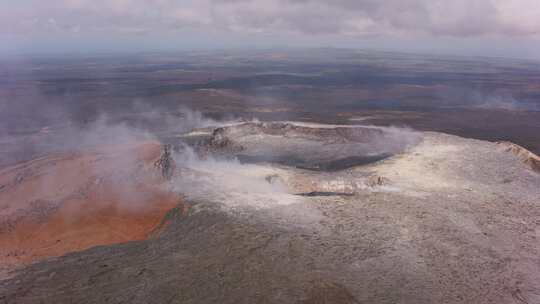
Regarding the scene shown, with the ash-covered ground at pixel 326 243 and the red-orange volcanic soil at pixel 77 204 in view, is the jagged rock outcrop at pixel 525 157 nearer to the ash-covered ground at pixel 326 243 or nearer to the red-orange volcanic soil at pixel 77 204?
the ash-covered ground at pixel 326 243

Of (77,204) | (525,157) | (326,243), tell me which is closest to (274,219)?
(326,243)

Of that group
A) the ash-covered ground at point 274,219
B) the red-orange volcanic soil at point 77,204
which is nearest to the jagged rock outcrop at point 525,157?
the ash-covered ground at point 274,219

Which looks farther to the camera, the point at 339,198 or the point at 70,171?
the point at 70,171

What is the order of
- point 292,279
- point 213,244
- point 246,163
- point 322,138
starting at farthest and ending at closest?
point 322,138 < point 246,163 < point 213,244 < point 292,279

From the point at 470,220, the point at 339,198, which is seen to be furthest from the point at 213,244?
the point at 470,220

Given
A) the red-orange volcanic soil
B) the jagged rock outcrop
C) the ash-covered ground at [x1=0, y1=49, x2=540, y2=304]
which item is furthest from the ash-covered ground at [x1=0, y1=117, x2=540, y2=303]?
the red-orange volcanic soil

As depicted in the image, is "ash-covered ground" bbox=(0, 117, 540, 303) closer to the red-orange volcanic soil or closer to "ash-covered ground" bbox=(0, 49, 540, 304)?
"ash-covered ground" bbox=(0, 49, 540, 304)

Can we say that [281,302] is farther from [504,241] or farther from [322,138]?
[322,138]

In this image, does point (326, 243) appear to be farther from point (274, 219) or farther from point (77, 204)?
point (77, 204)
